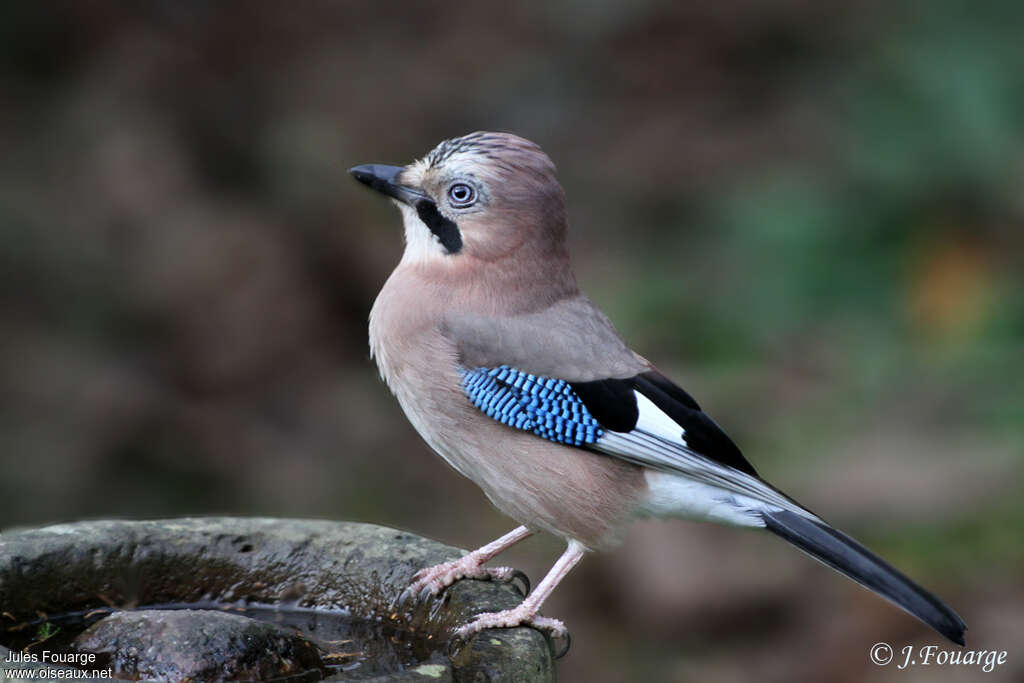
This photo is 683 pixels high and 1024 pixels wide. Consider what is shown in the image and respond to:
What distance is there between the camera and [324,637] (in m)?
3.94

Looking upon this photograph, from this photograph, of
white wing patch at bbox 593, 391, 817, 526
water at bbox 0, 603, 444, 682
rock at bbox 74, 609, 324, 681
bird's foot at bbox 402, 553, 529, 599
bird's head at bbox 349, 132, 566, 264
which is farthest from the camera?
bird's head at bbox 349, 132, 566, 264

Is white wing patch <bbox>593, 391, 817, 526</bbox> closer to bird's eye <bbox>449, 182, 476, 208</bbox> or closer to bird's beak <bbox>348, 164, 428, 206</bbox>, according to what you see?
bird's eye <bbox>449, 182, 476, 208</bbox>

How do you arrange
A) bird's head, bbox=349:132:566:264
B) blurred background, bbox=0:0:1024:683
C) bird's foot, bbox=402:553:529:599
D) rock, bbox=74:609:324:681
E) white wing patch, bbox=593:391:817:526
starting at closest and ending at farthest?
rock, bbox=74:609:324:681 < bird's foot, bbox=402:553:529:599 < white wing patch, bbox=593:391:817:526 < bird's head, bbox=349:132:566:264 < blurred background, bbox=0:0:1024:683

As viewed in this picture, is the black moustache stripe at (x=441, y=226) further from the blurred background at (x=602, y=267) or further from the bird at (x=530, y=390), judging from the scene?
the blurred background at (x=602, y=267)

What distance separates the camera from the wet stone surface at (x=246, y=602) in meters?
3.46

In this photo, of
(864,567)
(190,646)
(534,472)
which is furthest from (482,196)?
(190,646)

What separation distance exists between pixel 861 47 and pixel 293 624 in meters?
7.57

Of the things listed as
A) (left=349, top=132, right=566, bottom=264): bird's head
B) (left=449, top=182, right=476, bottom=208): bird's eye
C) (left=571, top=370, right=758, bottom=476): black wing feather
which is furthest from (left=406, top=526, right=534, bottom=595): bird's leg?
(left=449, top=182, right=476, bottom=208): bird's eye

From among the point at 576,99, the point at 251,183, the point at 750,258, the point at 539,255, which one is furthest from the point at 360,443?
the point at 539,255

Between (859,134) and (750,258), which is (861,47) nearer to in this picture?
(859,134)

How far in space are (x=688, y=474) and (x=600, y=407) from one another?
35 centimetres

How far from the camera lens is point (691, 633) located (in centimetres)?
715

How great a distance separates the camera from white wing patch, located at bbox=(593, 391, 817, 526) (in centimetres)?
434

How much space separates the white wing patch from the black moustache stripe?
0.81 metres
